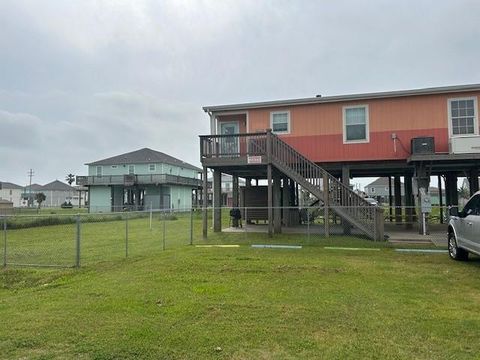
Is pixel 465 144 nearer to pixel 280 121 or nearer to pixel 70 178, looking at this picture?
pixel 280 121

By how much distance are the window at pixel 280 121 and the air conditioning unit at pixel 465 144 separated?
6.57 m

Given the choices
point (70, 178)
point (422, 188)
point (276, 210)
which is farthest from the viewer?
point (70, 178)

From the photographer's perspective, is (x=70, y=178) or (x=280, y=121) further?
(x=70, y=178)

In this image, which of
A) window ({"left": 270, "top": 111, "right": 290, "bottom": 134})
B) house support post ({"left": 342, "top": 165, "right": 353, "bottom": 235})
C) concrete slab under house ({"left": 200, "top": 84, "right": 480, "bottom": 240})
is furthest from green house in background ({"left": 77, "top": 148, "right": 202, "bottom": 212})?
house support post ({"left": 342, "top": 165, "right": 353, "bottom": 235})

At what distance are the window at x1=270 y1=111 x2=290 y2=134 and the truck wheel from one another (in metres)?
8.80

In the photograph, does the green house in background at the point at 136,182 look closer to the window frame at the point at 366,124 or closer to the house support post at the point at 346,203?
the house support post at the point at 346,203

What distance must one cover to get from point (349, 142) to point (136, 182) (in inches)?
1406

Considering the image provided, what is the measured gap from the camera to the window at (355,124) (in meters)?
16.6

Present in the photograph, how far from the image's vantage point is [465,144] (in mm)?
14867

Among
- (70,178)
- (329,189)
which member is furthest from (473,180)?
(70,178)

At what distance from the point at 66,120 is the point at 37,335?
125ft

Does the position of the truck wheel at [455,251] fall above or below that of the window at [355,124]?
below

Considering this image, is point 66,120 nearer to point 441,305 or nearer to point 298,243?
point 298,243

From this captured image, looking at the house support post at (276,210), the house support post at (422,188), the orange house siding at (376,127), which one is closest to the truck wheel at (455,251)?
the house support post at (422,188)
